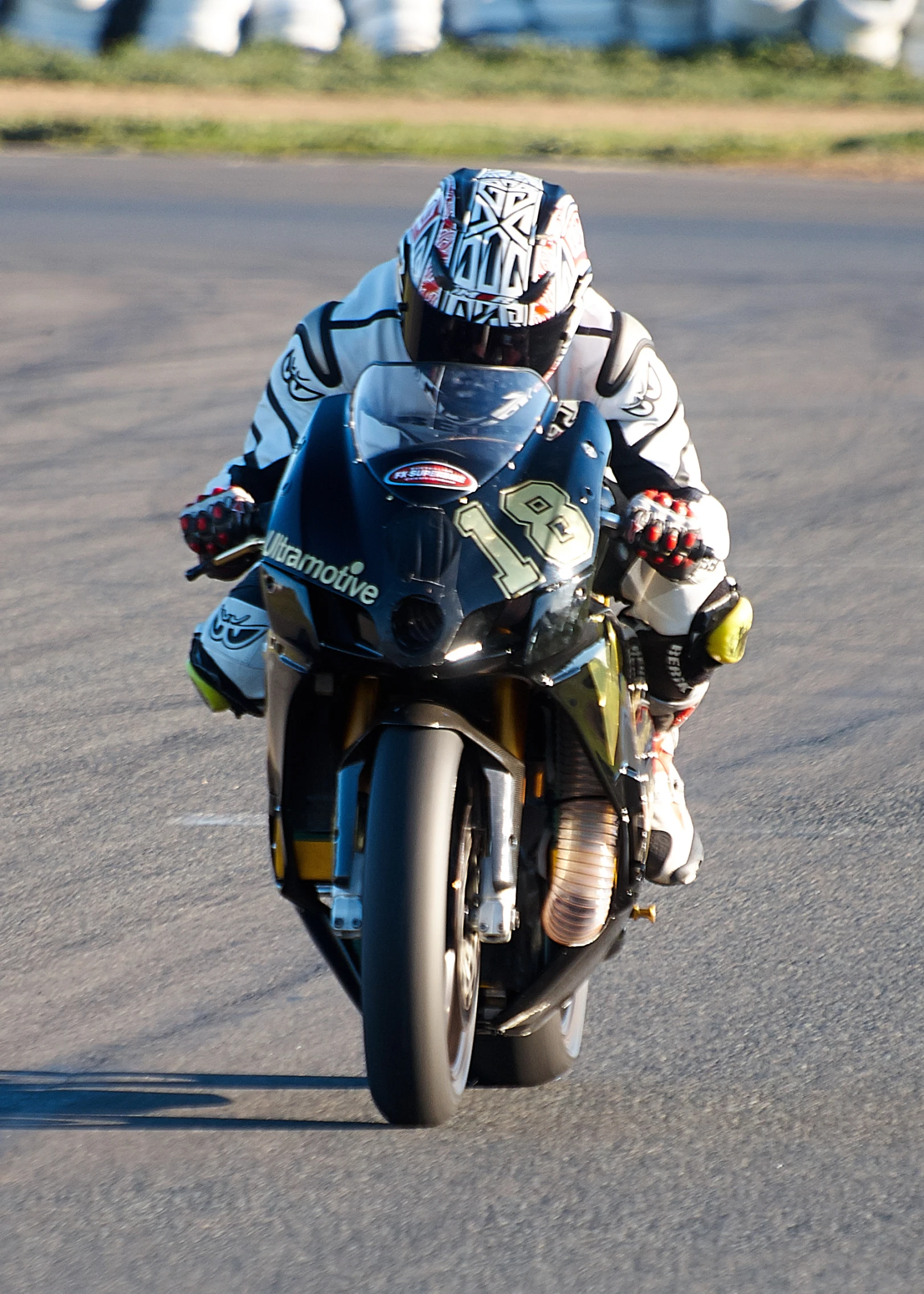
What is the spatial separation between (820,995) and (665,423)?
4.41 ft

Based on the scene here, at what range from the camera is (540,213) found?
11.0 feet

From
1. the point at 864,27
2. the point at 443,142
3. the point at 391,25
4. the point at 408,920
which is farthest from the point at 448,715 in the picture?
the point at 864,27

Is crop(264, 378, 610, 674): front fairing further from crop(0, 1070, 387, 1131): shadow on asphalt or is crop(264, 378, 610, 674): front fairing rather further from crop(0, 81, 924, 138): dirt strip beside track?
crop(0, 81, 924, 138): dirt strip beside track

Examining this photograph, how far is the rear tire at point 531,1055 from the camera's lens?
139 inches

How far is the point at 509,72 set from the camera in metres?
27.2

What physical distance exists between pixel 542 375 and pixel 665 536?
0.43m

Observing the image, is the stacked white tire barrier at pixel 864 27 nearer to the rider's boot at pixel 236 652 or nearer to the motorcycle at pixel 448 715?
the rider's boot at pixel 236 652

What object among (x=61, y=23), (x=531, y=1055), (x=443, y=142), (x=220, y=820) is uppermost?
(x=531, y=1055)

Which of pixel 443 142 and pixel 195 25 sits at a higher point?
pixel 443 142

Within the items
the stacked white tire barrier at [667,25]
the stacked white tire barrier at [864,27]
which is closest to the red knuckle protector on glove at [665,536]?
the stacked white tire barrier at [864,27]

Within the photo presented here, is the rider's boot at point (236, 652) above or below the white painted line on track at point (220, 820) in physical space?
above

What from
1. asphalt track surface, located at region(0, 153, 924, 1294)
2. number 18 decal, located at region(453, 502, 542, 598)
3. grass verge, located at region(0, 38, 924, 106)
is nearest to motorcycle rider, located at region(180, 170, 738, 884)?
number 18 decal, located at region(453, 502, 542, 598)

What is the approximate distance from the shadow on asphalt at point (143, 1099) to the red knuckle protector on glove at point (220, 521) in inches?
41.7

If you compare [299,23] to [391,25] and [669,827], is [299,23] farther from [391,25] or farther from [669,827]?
[669,827]
